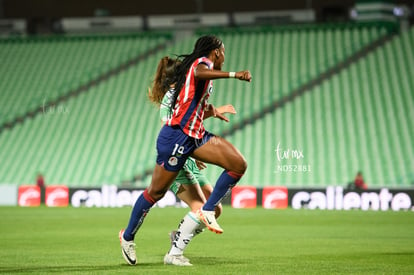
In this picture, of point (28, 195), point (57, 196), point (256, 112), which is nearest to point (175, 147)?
point (57, 196)

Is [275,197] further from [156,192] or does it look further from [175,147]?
[175,147]

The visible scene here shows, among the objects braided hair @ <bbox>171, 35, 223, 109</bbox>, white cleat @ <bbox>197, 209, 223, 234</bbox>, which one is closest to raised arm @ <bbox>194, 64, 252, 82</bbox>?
braided hair @ <bbox>171, 35, 223, 109</bbox>

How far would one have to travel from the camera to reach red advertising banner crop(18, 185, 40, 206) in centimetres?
2712

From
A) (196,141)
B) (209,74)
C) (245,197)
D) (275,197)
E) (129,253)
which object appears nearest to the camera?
(209,74)

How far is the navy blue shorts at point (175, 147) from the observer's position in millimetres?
8703

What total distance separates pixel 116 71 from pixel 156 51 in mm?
2105

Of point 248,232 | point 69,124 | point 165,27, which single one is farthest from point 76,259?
point 165,27

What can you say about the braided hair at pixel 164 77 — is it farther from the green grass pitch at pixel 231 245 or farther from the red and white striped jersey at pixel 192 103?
the green grass pitch at pixel 231 245

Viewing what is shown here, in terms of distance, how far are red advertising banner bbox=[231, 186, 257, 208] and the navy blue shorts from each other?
17.0m

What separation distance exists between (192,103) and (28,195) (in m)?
19.4

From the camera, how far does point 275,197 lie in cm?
2533

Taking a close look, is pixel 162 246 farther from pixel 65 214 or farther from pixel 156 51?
pixel 156 51

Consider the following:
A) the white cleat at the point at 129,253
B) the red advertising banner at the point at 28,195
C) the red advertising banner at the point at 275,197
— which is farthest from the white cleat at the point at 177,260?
the red advertising banner at the point at 28,195

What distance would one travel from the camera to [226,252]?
10898mm
